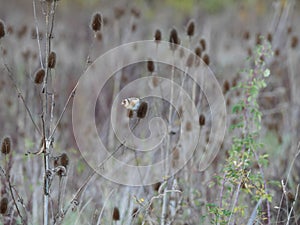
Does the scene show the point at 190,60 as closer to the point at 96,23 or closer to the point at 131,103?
the point at 96,23

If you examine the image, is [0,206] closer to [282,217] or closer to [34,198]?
[34,198]

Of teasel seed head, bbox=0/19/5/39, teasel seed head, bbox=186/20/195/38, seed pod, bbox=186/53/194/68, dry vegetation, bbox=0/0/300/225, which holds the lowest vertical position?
dry vegetation, bbox=0/0/300/225

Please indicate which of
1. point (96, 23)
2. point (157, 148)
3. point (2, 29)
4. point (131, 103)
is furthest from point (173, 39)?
point (157, 148)

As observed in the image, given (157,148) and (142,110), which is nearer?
(142,110)

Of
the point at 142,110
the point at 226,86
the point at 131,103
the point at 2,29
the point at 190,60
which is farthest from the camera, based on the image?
the point at 226,86

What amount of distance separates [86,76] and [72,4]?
7.00m

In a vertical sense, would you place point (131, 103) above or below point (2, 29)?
below

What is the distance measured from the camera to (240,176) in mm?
2600

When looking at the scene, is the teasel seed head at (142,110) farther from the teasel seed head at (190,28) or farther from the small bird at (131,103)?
the teasel seed head at (190,28)

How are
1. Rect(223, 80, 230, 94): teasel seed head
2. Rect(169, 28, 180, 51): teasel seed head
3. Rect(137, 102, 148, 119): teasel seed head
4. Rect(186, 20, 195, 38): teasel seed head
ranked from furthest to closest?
1. Rect(223, 80, 230, 94): teasel seed head
2. Rect(186, 20, 195, 38): teasel seed head
3. Rect(169, 28, 180, 51): teasel seed head
4. Rect(137, 102, 148, 119): teasel seed head

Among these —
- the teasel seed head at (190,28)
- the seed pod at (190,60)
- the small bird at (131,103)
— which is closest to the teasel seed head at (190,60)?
the seed pod at (190,60)

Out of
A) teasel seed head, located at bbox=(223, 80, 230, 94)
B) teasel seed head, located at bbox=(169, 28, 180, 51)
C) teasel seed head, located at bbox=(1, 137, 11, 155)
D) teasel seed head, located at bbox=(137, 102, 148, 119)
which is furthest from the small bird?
teasel seed head, located at bbox=(223, 80, 230, 94)

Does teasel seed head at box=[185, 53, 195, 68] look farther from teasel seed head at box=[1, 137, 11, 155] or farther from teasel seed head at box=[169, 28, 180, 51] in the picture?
teasel seed head at box=[1, 137, 11, 155]

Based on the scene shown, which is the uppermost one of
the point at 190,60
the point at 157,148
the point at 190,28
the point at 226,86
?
the point at 190,28
